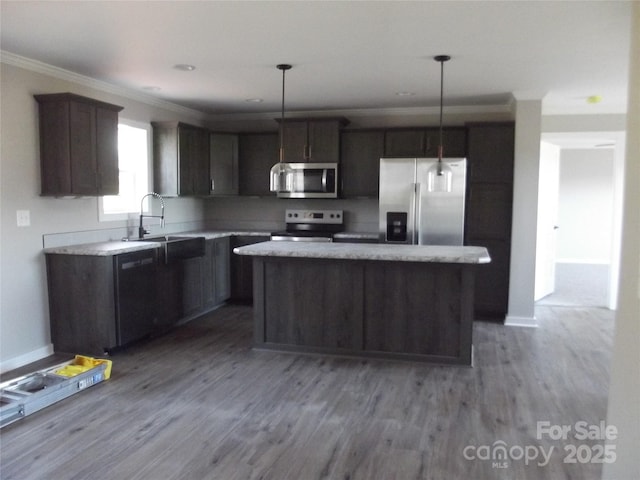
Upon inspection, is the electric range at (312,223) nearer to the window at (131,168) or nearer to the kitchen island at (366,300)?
the window at (131,168)

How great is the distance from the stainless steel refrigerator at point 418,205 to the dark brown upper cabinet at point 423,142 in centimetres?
37

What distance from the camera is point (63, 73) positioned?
4.32 m

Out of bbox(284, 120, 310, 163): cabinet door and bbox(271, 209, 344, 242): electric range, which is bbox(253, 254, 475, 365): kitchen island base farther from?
bbox(284, 120, 310, 163): cabinet door

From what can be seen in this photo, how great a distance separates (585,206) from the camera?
10539mm

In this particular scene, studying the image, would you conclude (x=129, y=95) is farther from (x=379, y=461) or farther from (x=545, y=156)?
(x=545, y=156)

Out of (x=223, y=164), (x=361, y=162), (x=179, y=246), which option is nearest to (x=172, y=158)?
(x=223, y=164)

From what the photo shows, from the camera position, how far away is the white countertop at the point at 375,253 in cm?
378

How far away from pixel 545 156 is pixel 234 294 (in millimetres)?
4304

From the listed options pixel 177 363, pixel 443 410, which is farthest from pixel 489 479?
pixel 177 363

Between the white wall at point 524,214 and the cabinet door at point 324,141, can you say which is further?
the cabinet door at point 324,141

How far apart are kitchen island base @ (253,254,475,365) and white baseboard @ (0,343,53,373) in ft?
5.66

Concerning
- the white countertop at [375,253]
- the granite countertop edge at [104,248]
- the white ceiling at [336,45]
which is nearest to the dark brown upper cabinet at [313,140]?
the white ceiling at [336,45]

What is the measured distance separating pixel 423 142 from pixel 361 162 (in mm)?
765

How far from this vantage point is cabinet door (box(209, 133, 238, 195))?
6336mm
